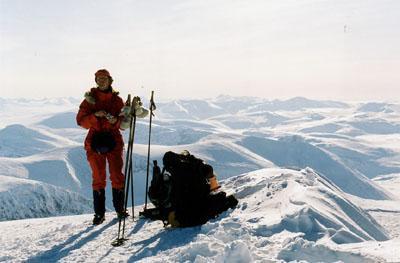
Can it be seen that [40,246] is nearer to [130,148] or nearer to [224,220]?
[130,148]

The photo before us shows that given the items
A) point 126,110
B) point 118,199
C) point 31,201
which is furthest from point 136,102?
point 31,201

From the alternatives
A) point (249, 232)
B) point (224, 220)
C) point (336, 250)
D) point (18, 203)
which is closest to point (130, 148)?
point (224, 220)

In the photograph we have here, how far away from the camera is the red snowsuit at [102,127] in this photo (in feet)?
33.9

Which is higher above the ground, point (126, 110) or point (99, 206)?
point (126, 110)

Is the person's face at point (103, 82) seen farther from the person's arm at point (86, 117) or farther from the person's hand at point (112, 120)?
the person's hand at point (112, 120)

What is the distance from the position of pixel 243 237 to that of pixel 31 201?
383 feet

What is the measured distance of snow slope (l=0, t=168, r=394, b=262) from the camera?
6948mm

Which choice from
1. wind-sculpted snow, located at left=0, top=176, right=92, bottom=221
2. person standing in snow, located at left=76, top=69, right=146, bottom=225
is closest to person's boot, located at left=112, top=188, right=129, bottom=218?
person standing in snow, located at left=76, top=69, right=146, bottom=225

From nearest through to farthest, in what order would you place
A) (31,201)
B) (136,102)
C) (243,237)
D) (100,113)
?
(243,237) → (136,102) → (100,113) → (31,201)

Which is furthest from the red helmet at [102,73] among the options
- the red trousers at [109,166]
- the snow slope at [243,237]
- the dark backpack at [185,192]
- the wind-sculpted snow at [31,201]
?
the wind-sculpted snow at [31,201]

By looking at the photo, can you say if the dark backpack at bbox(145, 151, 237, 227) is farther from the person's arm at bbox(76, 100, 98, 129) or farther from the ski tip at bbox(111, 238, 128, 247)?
the person's arm at bbox(76, 100, 98, 129)

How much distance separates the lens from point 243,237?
25.9ft

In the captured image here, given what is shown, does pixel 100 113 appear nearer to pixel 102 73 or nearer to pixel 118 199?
pixel 102 73

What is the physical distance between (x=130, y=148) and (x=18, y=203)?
4513 inches
